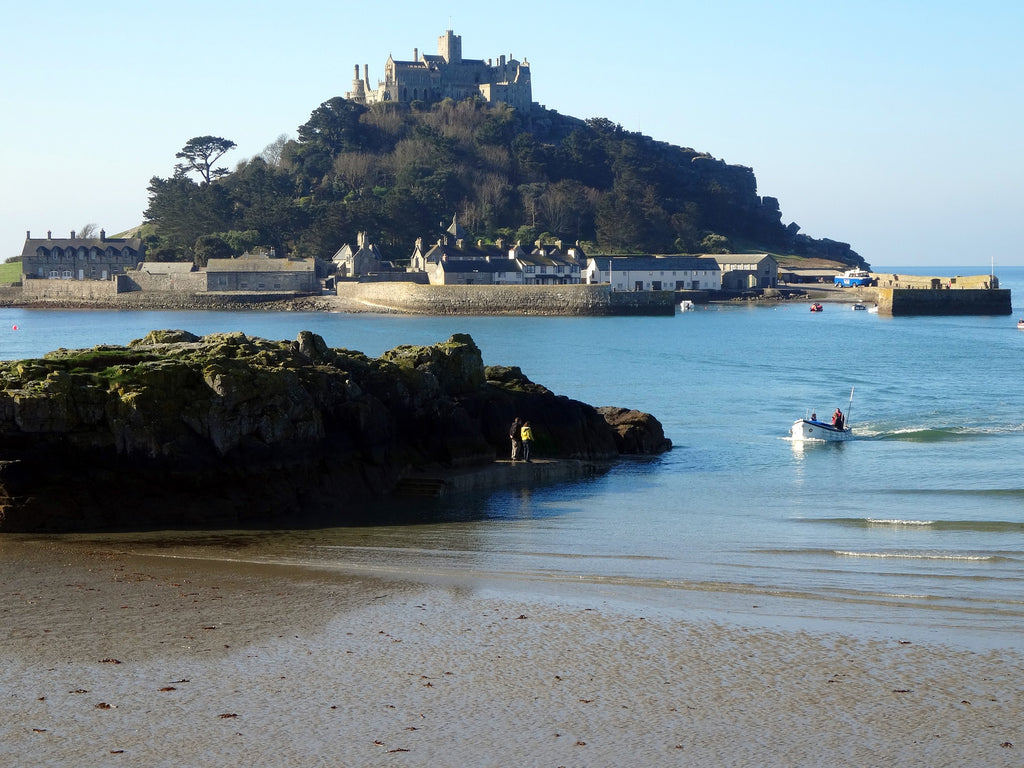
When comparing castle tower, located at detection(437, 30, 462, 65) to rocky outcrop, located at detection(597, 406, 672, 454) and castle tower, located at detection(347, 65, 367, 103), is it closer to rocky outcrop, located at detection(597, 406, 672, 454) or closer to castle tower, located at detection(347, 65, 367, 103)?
castle tower, located at detection(347, 65, 367, 103)

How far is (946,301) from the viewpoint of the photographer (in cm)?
8438

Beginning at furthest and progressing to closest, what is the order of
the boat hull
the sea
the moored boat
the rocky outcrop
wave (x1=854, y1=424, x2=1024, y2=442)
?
the moored boat, wave (x1=854, y1=424, x2=1024, y2=442), the boat hull, the rocky outcrop, the sea

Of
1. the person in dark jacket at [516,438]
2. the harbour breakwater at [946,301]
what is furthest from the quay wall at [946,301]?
the person in dark jacket at [516,438]

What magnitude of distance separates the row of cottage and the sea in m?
50.0

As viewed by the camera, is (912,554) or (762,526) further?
(762,526)

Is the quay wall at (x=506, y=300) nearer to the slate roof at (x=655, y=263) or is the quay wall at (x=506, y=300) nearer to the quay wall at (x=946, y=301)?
the slate roof at (x=655, y=263)

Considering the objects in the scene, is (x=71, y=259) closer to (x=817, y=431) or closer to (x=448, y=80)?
(x=448, y=80)

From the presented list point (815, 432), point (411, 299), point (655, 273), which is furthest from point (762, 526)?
point (655, 273)

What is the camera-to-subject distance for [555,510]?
51.8 ft

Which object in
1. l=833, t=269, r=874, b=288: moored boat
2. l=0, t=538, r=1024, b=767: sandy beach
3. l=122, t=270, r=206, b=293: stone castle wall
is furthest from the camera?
l=833, t=269, r=874, b=288: moored boat

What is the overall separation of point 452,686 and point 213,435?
8.00 metres

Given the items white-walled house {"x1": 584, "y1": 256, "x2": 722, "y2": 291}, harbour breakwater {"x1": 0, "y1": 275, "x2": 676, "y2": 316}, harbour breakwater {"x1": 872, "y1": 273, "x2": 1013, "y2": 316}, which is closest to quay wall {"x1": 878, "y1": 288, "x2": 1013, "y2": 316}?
harbour breakwater {"x1": 872, "y1": 273, "x2": 1013, "y2": 316}

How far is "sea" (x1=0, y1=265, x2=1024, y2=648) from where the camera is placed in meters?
10.5

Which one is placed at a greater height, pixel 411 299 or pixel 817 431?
pixel 411 299
